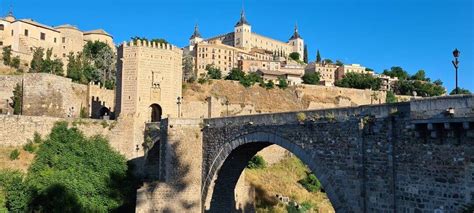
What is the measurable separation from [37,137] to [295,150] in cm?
1872

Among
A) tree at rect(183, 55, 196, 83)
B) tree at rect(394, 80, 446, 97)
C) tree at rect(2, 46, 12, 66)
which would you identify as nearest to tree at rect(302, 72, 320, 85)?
tree at rect(394, 80, 446, 97)

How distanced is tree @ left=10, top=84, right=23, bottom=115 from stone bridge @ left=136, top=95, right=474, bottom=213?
19238mm

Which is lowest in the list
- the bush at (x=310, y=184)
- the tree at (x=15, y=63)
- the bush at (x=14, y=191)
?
the bush at (x=310, y=184)

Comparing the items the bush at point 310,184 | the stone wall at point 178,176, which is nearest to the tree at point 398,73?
the bush at point 310,184

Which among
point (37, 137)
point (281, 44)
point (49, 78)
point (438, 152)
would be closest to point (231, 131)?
point (438, 152)

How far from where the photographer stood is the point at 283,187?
3469cm

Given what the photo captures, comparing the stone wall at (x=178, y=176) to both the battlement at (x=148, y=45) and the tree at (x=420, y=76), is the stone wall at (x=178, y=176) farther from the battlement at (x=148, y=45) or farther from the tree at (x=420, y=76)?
the tree at (x=420, y=76)

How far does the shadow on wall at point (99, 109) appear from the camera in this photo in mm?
42250

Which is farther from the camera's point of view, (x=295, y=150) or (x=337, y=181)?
(x=295, y=150)

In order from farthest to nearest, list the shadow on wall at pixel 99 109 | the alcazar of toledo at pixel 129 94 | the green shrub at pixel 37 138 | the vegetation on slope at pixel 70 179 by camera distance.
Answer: the shadow on wall at pixel 99 109 → the alcazar of toledo at pixel 129 94 → the green shrub at pixel 37 138 → the vegetation on slope at pixel 70 179

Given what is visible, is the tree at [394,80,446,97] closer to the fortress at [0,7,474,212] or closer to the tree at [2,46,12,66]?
the fortress at [0,7,474,212]

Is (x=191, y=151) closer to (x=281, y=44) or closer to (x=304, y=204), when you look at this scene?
(x=304, y=204)

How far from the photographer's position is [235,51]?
357 feet

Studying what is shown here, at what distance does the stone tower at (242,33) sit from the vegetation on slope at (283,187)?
289ft
